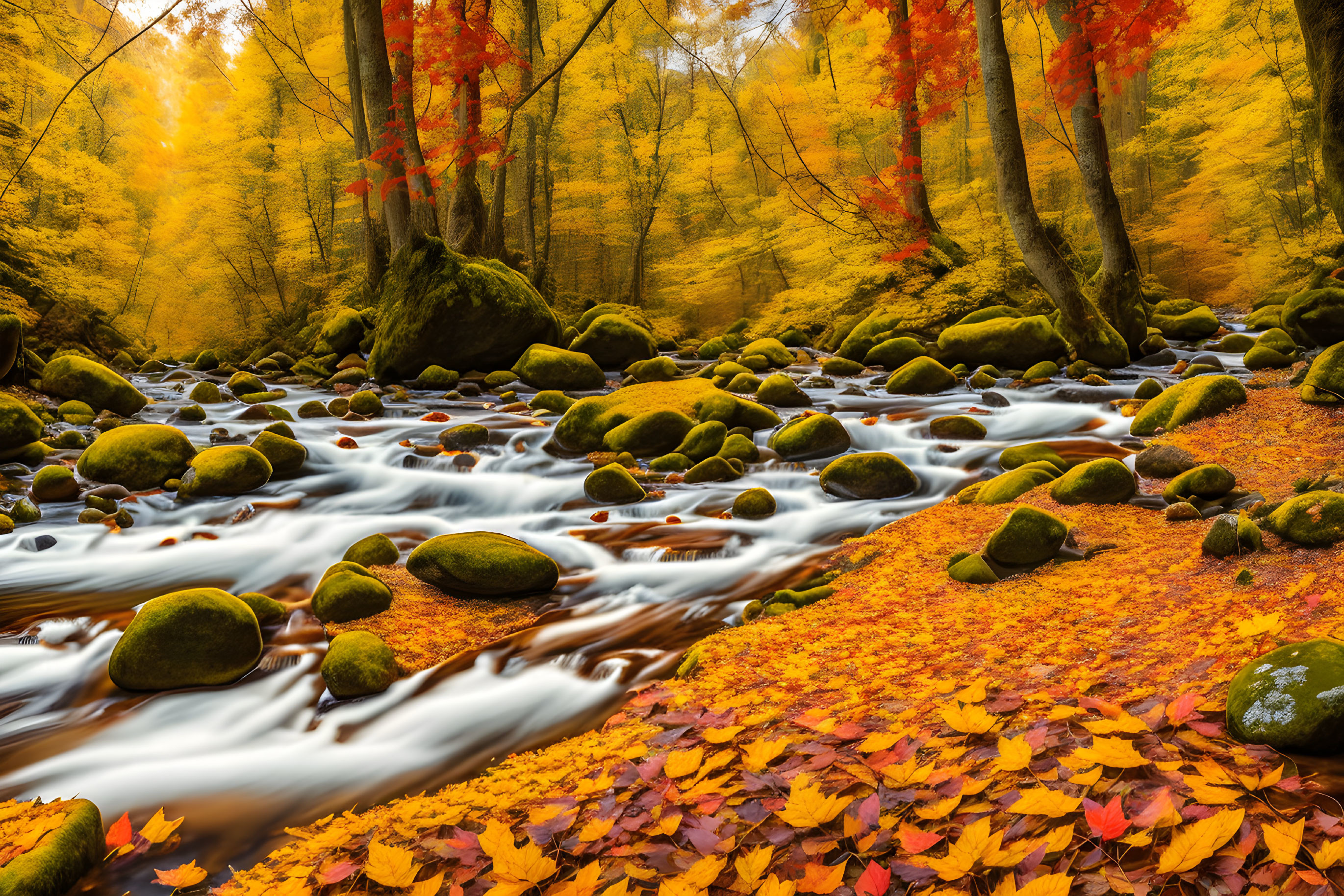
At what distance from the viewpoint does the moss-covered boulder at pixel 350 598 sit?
3.62 meters

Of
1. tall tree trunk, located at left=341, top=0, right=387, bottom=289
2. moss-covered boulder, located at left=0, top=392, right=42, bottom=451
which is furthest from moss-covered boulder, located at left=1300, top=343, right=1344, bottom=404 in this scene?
tall tree trunk, located at left=341, top=0, right=387, bottom=289

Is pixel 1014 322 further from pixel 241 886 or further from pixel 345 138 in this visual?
pixel 345 138

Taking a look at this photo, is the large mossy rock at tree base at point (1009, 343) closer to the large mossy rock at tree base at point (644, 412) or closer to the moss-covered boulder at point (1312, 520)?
the large mossy rock at tree base at point (644, 412)

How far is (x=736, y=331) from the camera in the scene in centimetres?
1884

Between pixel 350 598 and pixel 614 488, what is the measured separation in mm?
2306

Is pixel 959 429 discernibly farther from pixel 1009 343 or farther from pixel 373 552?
pixel 373 552

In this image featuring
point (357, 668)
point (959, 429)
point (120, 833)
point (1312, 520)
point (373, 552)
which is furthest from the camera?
point (959, 429)

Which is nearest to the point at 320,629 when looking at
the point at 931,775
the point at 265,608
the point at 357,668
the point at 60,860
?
the point at 265,608

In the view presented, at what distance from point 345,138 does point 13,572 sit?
2165 cm

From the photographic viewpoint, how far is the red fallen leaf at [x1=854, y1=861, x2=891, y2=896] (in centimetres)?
141

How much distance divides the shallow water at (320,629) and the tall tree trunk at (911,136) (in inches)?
275

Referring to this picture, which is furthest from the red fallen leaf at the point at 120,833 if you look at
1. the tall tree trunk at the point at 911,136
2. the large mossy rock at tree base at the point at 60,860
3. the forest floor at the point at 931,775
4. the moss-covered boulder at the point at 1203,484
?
the tall tree trunk at the point at 911,136

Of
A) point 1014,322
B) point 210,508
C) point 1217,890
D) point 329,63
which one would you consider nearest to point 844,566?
point 1217,890

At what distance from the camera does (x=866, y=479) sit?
545 cm
